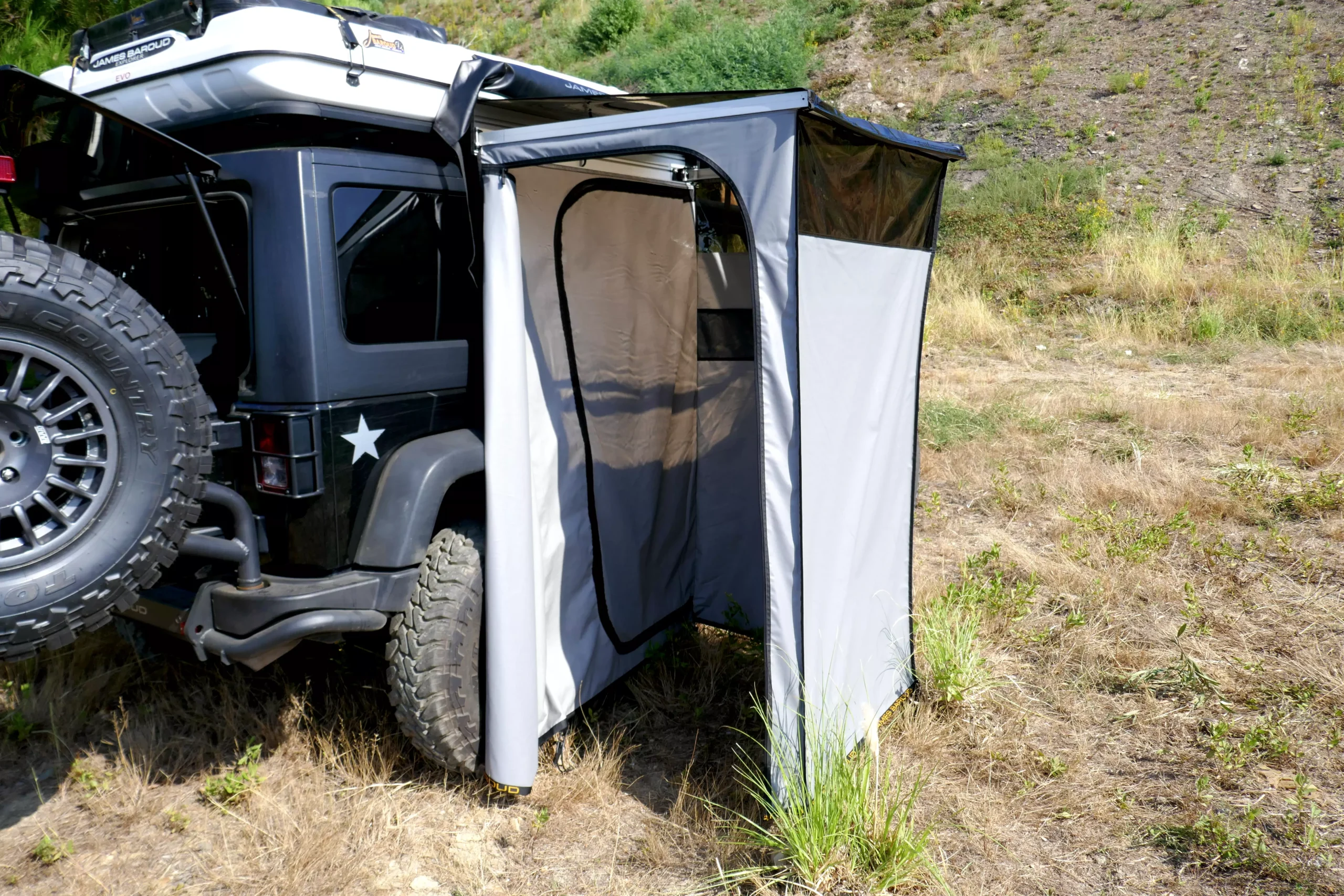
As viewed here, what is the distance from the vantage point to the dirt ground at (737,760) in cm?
277

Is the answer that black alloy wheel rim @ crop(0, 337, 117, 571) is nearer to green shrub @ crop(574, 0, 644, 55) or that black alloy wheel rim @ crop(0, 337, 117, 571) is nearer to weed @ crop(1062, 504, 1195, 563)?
weed @ crop(1062, 504, 1195, 563)

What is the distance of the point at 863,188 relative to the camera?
9.83 ft

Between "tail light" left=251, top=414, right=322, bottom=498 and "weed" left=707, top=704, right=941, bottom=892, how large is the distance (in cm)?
152

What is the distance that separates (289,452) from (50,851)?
1.42 metres

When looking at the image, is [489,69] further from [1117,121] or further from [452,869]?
[1117,121]

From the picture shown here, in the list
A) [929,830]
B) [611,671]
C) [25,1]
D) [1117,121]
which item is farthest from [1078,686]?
[1117,121]

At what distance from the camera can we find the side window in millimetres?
2834

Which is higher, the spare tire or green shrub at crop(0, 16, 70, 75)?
green shrub at crop(0, 16, 70, 75)

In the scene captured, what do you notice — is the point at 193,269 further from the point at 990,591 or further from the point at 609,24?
the point at 609,24

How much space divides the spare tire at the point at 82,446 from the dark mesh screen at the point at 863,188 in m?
1.69

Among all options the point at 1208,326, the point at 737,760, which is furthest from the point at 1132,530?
the point at 1208,326

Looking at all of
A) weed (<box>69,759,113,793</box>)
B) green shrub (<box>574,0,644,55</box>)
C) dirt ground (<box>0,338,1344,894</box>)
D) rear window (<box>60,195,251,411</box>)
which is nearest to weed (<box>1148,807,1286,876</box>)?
dirt ground (<box>0,338,1344,894</box>)

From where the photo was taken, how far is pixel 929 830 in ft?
8.55

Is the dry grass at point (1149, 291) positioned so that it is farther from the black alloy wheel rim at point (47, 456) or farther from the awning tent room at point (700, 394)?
the black alloy wheel rim at point (47, 456)
